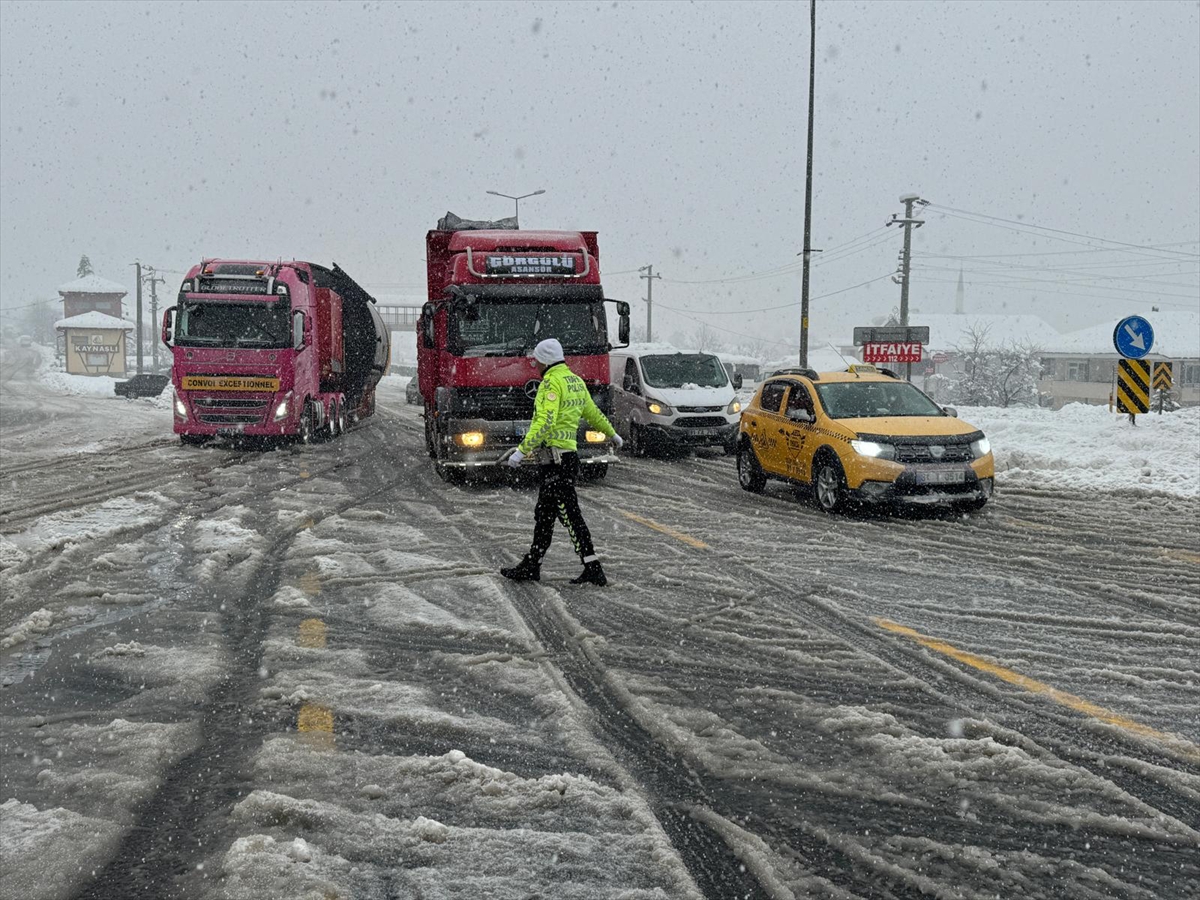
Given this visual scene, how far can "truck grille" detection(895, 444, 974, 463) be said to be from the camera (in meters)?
10.8

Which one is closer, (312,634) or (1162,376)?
(312,634)

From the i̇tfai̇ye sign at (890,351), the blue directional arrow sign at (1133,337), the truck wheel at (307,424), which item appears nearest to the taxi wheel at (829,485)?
the blue directional arrow sign at (1133,337)

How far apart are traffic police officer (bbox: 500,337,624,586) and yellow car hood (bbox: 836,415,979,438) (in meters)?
4.68

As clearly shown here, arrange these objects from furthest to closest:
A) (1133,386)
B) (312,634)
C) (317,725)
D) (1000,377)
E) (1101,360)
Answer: (1000,377), (1101,360), (1133,386), (312,634), (317,725)

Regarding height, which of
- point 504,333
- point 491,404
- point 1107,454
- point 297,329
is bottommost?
point 1107,454

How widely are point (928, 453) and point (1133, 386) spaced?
25.5ft

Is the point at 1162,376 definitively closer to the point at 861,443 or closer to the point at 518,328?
the point at 861,443

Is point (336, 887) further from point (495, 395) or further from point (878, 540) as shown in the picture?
point (495, 395)

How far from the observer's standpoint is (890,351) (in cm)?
2323

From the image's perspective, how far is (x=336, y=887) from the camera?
2996 mm

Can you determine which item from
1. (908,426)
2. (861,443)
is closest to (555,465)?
(861,443)

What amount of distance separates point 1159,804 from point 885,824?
1.01 m

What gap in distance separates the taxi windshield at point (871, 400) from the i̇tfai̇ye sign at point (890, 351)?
35.5ft

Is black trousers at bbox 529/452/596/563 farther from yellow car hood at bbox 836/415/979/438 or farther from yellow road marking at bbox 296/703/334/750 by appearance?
yellow car hood at bbox 836/415/979/438
